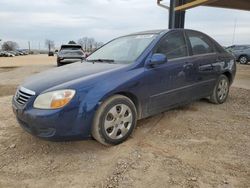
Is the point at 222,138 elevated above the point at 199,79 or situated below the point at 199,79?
below

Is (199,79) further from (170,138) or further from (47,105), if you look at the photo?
(47,105)

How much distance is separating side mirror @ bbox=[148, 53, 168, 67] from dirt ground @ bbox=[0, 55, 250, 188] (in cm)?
101

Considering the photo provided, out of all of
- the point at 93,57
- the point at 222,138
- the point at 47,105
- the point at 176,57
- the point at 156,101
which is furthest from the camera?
the point at 93,57

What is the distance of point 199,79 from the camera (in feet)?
15.6

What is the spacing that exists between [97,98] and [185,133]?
1498mm

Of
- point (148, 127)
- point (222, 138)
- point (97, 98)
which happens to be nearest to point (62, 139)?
point (97, 98)

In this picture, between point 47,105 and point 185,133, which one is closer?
point 47,105

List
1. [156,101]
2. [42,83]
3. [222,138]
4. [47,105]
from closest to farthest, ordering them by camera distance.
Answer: [47,105] → [42,83] → [222,138] → [156,101]

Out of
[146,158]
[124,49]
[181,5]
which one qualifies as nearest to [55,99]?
[146,158]

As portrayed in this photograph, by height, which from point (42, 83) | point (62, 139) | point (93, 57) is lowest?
point (62, 139)

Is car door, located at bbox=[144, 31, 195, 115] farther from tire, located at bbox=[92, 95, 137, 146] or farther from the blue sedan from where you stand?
tire, located at bbox=[92, 95, 137, 146]

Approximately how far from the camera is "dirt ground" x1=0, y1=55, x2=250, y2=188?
2754 mm

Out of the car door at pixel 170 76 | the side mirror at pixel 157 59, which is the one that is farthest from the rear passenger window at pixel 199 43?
the side mirror at pixel 157 59

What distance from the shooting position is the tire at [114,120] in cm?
332
